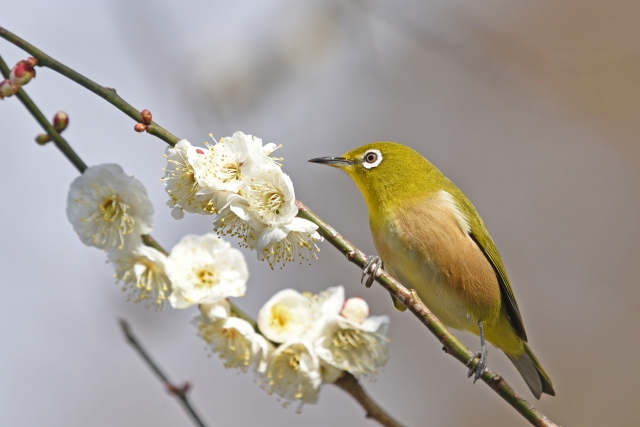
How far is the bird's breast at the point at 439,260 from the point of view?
3.65 m

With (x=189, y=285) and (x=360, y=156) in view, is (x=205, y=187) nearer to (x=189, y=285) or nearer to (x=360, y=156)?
(x=189, y=285)

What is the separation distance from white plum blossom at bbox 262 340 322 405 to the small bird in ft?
3.54

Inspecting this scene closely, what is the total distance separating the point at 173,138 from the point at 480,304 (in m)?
2.46

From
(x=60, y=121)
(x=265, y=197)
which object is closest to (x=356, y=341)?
(x=265, y=197)

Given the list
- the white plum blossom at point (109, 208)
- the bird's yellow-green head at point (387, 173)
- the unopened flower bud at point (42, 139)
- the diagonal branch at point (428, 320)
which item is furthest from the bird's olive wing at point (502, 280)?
the unopened flower bud at point (42, 139)

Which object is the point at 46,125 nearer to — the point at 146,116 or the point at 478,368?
the point at 146,116

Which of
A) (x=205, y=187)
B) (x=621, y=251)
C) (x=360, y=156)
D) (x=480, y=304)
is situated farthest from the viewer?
(x=621, y=251)

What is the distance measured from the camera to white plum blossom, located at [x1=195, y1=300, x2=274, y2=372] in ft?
8.29

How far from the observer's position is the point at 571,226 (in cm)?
838

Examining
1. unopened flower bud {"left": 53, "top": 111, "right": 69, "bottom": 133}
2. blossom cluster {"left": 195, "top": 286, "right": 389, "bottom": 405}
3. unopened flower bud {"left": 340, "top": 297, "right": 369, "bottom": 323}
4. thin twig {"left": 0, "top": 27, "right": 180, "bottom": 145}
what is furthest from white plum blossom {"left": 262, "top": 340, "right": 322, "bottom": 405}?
unopened flower bud {"left": 53, "top": 111, "right": 69, "bottom": 133}

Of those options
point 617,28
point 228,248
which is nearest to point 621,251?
point 617,28

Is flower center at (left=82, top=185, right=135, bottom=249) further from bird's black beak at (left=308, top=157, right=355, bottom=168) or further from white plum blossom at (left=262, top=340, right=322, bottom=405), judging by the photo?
bird's black beak at (left=308, top=157, right=355, bottom=168)

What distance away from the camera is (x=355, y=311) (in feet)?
9.12

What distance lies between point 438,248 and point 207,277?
167 cm
